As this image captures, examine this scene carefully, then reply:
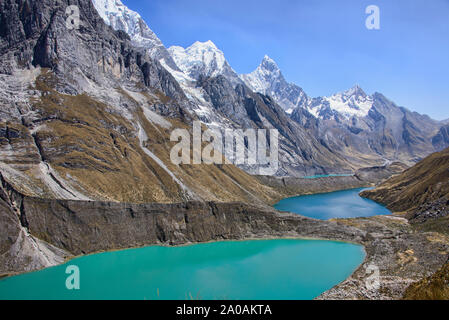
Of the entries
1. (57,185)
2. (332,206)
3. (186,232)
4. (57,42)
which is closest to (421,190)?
(332,206)

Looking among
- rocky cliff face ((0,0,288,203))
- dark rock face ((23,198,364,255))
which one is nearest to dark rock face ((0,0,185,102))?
rocky cliff face ((0,0,288,203))

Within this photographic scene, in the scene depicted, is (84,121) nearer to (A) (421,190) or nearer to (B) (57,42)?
(B) (57,42)

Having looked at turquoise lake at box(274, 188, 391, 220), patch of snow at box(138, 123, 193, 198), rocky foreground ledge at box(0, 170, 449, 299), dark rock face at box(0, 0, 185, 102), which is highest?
dark rock face at box(0, 0, 185, 102)

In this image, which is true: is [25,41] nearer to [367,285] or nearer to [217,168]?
[217,168]

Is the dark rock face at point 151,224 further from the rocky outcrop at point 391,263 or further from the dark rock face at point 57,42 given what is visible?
the dark rock face at point 57,42

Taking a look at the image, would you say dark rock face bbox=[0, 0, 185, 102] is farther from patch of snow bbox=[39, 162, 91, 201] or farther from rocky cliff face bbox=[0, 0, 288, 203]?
patch of snow bbox=[39, 162, 91, 201]

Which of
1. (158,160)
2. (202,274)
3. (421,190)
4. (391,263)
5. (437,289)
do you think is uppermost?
(158,160)

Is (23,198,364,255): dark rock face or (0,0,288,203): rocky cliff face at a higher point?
(0,0,288,203): rocky cliff face
